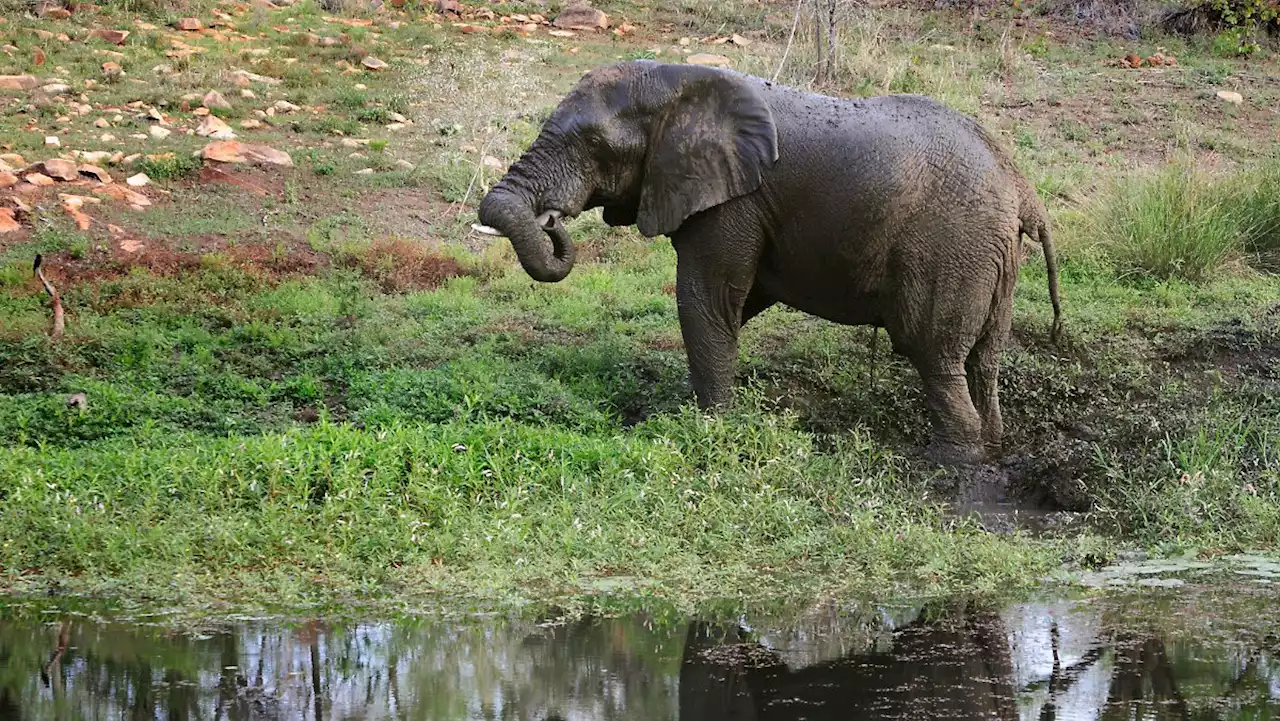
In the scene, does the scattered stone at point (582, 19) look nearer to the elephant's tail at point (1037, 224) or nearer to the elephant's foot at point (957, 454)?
the elephant's tail at point (1037, 224)

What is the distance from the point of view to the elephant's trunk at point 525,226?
28.7 ft

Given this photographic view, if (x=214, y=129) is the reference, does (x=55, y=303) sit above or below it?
below

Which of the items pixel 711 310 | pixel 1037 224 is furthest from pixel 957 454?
pixel 711 310

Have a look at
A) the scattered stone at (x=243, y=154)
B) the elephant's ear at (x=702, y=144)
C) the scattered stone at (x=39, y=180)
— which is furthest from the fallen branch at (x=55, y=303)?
the elephant's ear at (x=702, y=144)

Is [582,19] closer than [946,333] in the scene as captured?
No

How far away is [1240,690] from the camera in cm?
552

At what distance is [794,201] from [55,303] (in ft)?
16.6

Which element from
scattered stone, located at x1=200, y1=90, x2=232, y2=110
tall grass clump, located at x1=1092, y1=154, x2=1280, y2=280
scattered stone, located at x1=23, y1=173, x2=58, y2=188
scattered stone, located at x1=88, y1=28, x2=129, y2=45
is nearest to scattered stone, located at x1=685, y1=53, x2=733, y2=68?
scattered stone, located at x1=200, y1=90, x2=232, y2=110

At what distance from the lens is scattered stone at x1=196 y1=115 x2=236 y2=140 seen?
1470cm

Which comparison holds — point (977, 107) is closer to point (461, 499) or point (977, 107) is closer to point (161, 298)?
point (161, 298)

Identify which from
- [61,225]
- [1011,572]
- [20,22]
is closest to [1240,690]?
[1011,572]

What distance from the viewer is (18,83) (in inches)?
601

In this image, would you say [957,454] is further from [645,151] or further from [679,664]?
[679,664]

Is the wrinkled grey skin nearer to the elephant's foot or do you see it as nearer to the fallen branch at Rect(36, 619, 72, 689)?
the elephant's foot
